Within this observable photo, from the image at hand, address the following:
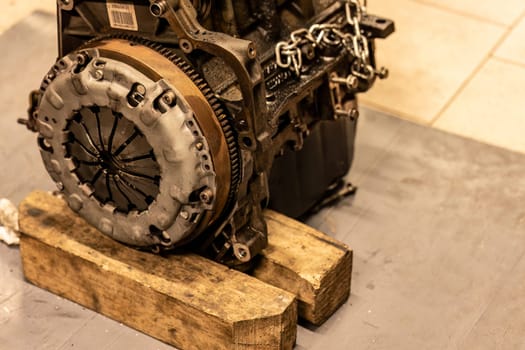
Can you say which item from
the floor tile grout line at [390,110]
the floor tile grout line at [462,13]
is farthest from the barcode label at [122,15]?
the floor tile grout line at [462,13]

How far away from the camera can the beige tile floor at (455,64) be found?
3.10 metres

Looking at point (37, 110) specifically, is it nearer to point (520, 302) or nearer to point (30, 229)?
point (30, 229)

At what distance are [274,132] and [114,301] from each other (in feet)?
1.80

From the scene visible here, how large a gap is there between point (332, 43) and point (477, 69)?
1136 mm

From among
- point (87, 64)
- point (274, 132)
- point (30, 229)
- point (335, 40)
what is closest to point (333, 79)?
point (335, 40)

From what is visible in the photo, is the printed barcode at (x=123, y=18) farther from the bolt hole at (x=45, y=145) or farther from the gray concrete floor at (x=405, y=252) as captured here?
the gray concrete floor at (x=405, y=252)

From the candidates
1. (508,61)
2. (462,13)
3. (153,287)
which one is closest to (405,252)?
(153,287)

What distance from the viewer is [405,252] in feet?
8.30

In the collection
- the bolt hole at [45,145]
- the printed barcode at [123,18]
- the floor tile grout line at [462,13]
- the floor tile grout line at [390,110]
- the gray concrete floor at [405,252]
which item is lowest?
the floor tile grout line at [462,13]

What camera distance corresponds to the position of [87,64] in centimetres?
211

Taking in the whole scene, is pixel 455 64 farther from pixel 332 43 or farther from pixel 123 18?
pixel 123 18

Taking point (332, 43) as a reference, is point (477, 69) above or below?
below

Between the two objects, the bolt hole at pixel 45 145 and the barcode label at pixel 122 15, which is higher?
the barcode label at pixel 122 15

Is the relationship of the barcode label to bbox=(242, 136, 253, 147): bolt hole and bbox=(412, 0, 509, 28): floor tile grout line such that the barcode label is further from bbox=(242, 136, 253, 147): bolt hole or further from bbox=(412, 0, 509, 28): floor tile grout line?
bbox=(412, 0, 509, 28): floor tile grout line
